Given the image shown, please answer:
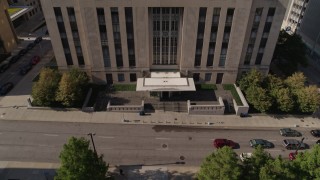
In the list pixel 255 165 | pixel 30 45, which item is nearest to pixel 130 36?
pixel 255 165

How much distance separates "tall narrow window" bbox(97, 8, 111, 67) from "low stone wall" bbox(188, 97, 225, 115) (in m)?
23.5

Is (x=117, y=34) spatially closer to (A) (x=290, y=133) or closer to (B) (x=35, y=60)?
(B) (x=35, y=60)

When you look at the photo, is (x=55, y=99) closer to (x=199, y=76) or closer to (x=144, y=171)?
(x=144, y=171)

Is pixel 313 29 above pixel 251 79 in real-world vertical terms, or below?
above

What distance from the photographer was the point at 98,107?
61.2 metres

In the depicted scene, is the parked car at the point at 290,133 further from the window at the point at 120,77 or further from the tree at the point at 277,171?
the window at the point at 120,77

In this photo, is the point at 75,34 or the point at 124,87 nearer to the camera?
the point at 75,34

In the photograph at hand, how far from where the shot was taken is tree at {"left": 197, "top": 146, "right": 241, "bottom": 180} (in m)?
35.2

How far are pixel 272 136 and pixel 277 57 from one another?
29.5 metres

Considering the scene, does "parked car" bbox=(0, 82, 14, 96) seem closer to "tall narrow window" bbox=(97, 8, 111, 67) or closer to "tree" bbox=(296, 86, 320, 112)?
"tall narrow window" bbox=(97, 8, 111, 67)

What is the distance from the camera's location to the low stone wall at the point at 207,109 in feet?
194

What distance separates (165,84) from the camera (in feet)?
201

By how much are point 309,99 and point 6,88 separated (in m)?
74.6

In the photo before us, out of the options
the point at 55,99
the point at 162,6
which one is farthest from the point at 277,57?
the point at 55,99
